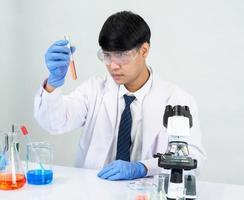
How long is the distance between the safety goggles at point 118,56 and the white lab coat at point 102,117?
0.29m

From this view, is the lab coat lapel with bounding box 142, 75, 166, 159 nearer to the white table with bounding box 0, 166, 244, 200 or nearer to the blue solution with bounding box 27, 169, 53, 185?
the white table with bounding box 0, 166, 244, 200

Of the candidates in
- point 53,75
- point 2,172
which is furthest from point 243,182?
point 2,172

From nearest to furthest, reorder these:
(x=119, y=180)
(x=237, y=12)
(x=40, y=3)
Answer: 1. (x=119, y=180)
2. (x=237, y=12)
3. (x=40, y=3)

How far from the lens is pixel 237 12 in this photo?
284 cm

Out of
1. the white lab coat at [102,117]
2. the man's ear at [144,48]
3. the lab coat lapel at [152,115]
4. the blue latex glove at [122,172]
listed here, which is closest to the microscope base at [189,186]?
the blue latex glove at [122,172]

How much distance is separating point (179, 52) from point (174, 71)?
0.15 m

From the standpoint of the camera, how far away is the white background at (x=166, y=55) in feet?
9.45

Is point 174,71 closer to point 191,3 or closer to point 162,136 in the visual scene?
point 191,3

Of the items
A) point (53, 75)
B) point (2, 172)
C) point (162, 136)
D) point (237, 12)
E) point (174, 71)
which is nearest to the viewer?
point (2, 172)

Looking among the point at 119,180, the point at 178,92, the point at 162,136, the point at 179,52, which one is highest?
the point at 179,52

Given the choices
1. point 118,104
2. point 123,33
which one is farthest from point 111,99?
point 123,33

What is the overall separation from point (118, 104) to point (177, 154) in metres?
0.90

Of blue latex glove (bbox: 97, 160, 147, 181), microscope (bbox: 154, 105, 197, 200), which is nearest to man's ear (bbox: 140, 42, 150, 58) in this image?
blue latex glove (bbox: 97, 160, 147, 181)

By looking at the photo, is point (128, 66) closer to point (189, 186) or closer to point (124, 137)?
point (124, 137)
